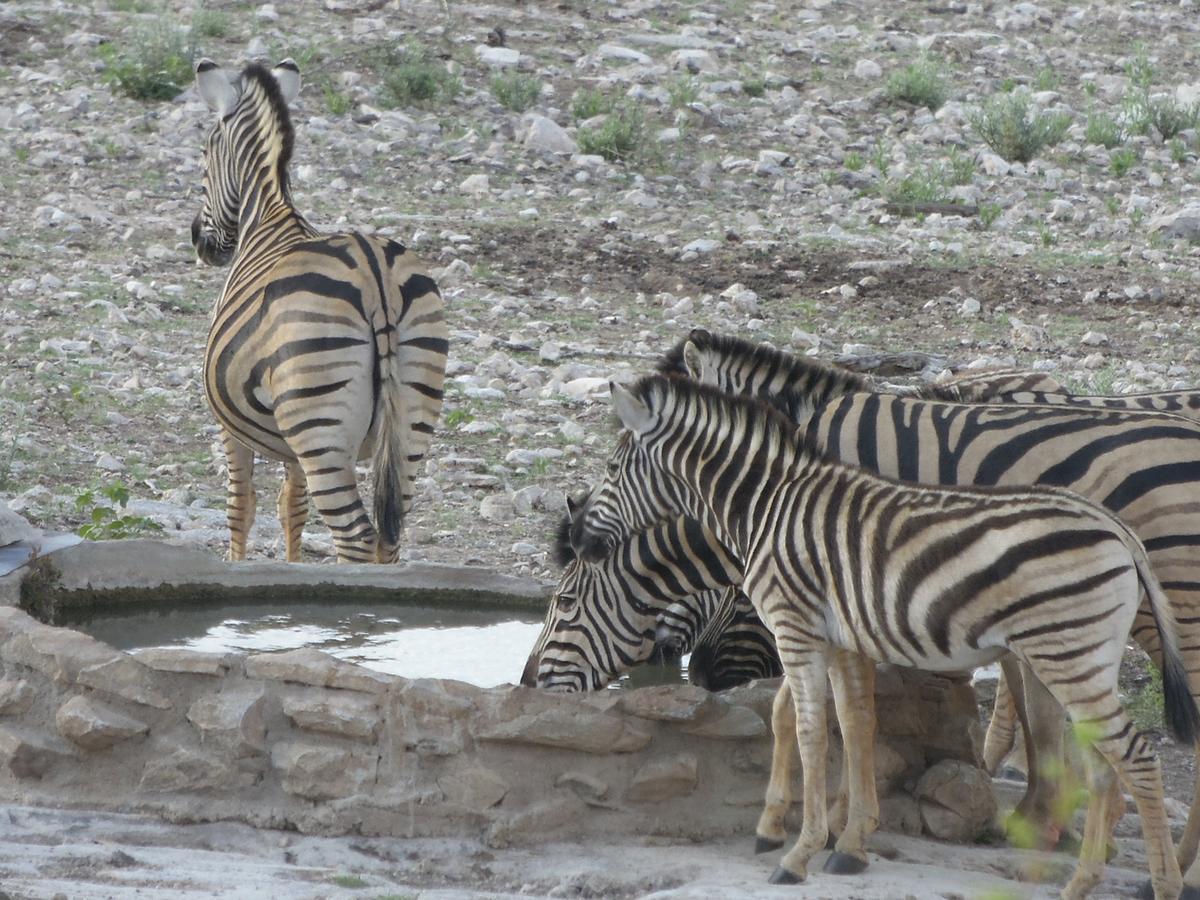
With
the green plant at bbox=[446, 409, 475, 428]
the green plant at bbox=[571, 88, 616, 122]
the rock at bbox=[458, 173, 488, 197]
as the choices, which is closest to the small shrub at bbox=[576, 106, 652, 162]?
the green plant at bbox=[571, 88, 616, 122]

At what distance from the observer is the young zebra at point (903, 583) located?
4465 millimetres

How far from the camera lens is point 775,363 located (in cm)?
598

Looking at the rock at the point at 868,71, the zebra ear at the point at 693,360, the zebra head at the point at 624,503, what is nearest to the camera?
the zebra head at the point at 624,503

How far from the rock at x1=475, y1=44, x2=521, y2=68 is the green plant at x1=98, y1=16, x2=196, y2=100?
281 cm

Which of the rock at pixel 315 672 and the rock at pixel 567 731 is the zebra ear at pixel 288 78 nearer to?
the rock at pixel 315 672

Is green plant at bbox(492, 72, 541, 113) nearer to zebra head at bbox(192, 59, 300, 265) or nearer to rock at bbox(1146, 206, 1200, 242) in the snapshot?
rock at bbox(1146, 206, 1200, 242)

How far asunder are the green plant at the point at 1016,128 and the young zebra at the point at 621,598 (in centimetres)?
1078

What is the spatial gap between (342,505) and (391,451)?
12.0 inches

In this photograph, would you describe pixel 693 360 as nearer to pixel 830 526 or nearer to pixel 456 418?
pixel 830 526

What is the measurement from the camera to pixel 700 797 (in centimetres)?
524

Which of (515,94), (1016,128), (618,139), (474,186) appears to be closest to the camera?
(474,186)

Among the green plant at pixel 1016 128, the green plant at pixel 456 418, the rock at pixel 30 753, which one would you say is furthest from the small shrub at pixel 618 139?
the rock at pixel 30 753

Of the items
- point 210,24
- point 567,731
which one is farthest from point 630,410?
point 210,24

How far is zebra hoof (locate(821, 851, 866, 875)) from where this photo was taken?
16.1ft
